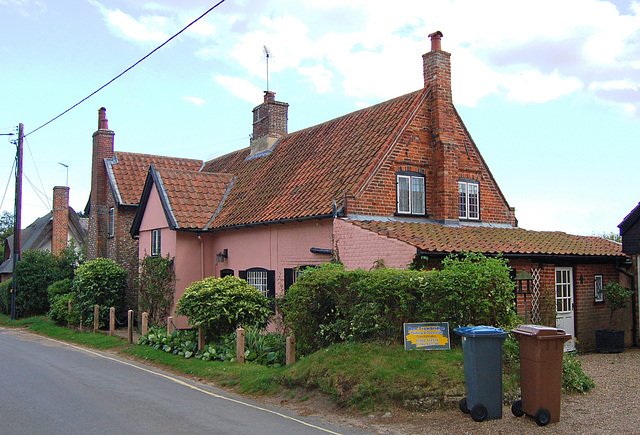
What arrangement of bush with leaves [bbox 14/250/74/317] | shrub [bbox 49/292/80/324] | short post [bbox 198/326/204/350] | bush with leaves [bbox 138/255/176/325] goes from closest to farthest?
short post [bbox 198/326/204/350]
bush with leaves [bbox 138/255/176/325]
shrub [bbox 49/292/80/324]
bush with leaves [bbox 14/250/74/317]

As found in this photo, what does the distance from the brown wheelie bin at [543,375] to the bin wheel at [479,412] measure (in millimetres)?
595

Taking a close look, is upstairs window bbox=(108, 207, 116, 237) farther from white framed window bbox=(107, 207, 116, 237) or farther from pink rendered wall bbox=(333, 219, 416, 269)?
pink rendered wall bbox=(333, 219, 416, 269)

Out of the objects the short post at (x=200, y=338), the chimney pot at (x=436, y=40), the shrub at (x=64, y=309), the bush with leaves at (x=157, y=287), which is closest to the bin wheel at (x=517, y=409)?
the short post at (x=200, y=338)

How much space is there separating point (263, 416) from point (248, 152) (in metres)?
18.2

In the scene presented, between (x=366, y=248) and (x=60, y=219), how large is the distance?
109 ft

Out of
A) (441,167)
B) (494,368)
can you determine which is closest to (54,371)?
(494,368)

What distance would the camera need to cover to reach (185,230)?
67.1 ft

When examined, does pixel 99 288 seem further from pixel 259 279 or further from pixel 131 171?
pixel 259 279

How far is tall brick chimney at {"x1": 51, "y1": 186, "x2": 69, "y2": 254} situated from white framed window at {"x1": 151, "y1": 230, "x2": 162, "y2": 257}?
2166 cm

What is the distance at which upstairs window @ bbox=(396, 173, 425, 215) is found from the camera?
16.9 metres

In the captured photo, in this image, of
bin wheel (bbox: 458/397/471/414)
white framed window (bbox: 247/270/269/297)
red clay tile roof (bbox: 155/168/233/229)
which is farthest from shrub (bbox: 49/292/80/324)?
bin wheel (bbox: 458/397/471/414)

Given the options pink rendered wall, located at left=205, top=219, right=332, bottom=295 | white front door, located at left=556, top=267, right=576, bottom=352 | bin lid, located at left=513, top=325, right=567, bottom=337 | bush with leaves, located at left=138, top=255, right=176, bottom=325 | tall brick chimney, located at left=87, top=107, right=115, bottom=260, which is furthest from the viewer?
A: tall brick chimney, located at left=87, top=107, right=115, bottom=260

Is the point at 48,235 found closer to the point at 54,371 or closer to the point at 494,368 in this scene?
the point at 54,371

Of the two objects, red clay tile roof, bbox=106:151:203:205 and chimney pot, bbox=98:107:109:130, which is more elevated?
chimney pot, bbox=98:107:109:130
